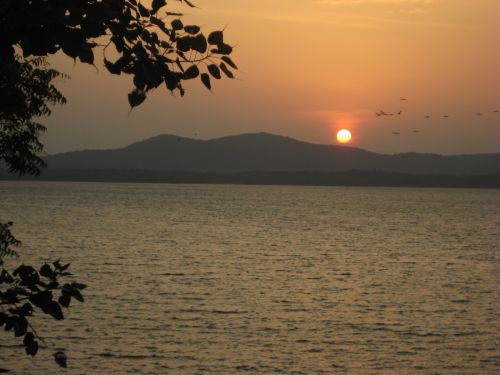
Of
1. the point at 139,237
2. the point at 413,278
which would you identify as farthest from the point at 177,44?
the point at 139,237

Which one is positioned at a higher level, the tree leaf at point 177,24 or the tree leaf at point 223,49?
the tree leaf at point 177,24

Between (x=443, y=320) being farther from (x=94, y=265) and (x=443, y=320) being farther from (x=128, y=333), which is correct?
(x=94, y=265)

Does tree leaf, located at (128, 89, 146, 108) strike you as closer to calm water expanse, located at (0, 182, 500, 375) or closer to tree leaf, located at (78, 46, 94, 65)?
tree leaf, located at (78, 46, 94, 65)

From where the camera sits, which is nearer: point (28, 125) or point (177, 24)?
point (177, 24)

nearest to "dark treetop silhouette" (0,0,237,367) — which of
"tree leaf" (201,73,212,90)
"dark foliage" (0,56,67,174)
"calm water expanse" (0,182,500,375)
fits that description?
"tree leaf" (201,73,212,90)

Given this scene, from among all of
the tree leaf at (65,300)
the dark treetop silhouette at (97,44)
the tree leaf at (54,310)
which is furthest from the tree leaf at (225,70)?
the tree leaf at (65,300)

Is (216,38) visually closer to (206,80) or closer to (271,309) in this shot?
(206,80)

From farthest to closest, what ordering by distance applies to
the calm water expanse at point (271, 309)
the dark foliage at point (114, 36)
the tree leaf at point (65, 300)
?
the calm water expanse at point (271, 309) → the tree leaf at point (65, 300) → the dark foliage at point (114, 36)

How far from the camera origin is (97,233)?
4304 inches

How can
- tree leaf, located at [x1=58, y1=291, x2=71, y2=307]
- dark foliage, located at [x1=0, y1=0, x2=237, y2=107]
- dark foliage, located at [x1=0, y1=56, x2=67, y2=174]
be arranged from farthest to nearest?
dark foliage, located at [x1=0, y1=56, x2=67, y2=174] → tree leaf, located at [x1=58, y1=291, x2=71, y2=307] → dark foliage, located at [x1=0, y1=0, x2=237, y2=107]

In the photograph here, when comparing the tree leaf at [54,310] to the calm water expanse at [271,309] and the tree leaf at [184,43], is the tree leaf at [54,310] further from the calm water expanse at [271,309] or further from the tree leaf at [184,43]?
the calm water expanse at [271,309]

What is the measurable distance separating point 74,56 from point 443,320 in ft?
132

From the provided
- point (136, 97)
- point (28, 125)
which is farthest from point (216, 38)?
point (28, 125)

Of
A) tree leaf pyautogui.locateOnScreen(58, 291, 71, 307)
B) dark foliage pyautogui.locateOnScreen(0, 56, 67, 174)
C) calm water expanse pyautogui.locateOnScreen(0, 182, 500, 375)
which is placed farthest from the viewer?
calm water expanse pyautogui.locateOnScreen(0, 182, 500, 375)
